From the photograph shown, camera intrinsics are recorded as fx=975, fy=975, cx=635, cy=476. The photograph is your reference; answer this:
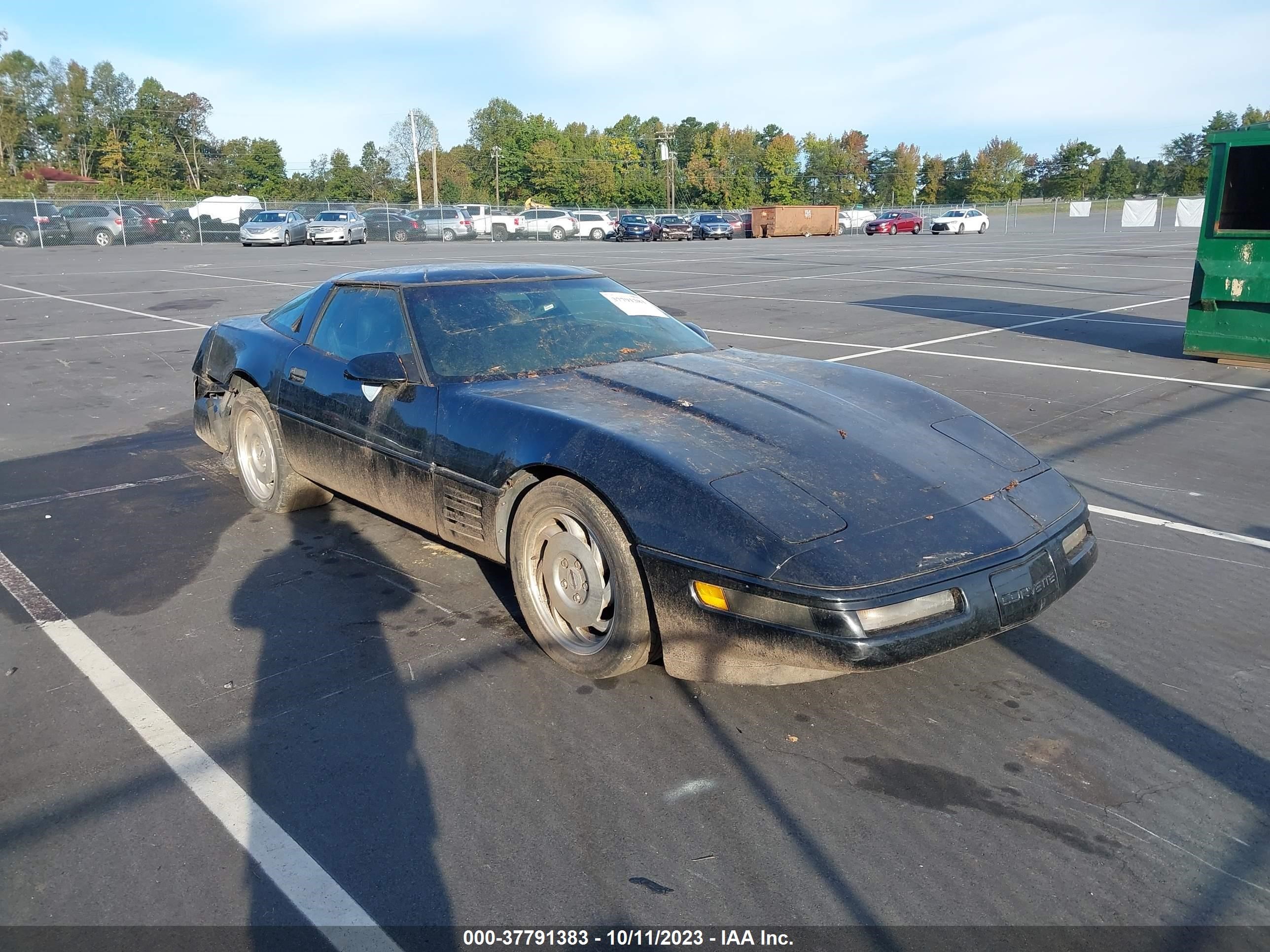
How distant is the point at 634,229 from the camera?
169 feet

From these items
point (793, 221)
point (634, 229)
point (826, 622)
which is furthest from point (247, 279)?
point (793, 221)

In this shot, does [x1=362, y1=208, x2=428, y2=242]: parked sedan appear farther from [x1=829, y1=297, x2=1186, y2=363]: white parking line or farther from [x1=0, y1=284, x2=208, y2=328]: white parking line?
[x1=829, y1=297, x2=1186, y2=363]: white parking line

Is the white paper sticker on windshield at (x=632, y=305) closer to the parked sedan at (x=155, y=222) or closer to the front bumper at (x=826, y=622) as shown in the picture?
the front bumper at (x=826, y=622)

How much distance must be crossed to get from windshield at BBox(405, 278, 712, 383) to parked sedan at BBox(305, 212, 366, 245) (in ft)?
132

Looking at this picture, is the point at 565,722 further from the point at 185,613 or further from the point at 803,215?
the point at 803,215

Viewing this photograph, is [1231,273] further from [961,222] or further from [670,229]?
[961,222]

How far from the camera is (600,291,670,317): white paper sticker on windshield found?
16.6 ft

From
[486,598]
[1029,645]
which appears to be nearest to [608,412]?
[486,598]

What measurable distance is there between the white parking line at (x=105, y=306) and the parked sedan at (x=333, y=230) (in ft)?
69.5

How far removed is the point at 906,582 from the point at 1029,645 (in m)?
1.15

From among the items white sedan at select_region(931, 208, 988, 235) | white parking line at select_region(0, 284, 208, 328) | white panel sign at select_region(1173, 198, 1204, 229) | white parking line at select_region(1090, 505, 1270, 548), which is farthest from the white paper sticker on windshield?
white panel sign at select_region(1173, 198, 1204, 229)

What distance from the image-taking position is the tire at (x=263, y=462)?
5.32 meters

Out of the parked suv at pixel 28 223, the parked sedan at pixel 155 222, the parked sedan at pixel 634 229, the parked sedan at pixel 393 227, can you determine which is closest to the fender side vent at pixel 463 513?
the parked suv at pixel 28 223

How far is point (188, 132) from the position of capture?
10025cm
